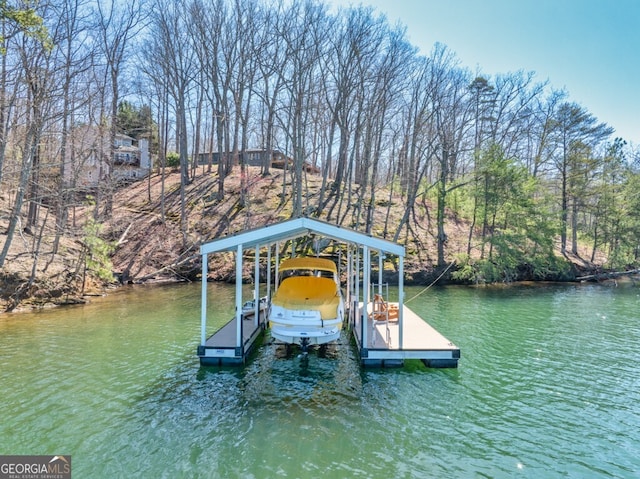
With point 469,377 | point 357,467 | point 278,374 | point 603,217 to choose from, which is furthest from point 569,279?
point 357,467

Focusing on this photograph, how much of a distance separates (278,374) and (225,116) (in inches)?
984

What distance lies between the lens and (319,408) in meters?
6.83

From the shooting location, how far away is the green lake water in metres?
5.23

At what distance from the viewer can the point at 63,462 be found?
5168mm

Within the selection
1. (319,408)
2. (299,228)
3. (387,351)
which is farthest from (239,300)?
(387,351)

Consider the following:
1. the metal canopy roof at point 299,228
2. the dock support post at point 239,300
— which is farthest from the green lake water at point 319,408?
the metal canopy roof at point 299,228

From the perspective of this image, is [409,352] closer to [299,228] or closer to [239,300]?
[299,228]

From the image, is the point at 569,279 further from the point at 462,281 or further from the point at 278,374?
the point at 278,374

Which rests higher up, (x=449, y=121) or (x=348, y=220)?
(x=449, y=121)

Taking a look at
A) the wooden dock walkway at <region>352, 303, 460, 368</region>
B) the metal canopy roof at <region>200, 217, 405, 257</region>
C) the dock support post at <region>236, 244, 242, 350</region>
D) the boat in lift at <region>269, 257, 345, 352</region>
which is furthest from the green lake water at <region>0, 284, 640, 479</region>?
the metal canopy roof at <region>200, 217, 405, 257</region>

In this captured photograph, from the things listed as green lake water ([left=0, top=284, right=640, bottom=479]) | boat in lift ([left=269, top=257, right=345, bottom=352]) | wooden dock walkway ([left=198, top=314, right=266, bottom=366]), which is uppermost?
boat in lift ([left=269, top=257, right=345, bottom=352])

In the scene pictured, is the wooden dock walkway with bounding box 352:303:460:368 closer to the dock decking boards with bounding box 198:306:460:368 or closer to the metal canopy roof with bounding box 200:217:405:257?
the dock decking boards with bounding box 198:306:460:368

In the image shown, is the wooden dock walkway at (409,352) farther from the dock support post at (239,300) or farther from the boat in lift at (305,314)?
the dock support post at (239,300)

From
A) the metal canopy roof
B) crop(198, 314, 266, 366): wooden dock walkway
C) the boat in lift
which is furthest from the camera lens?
crop(198, 314, 266, 366): wooden dock walkway
